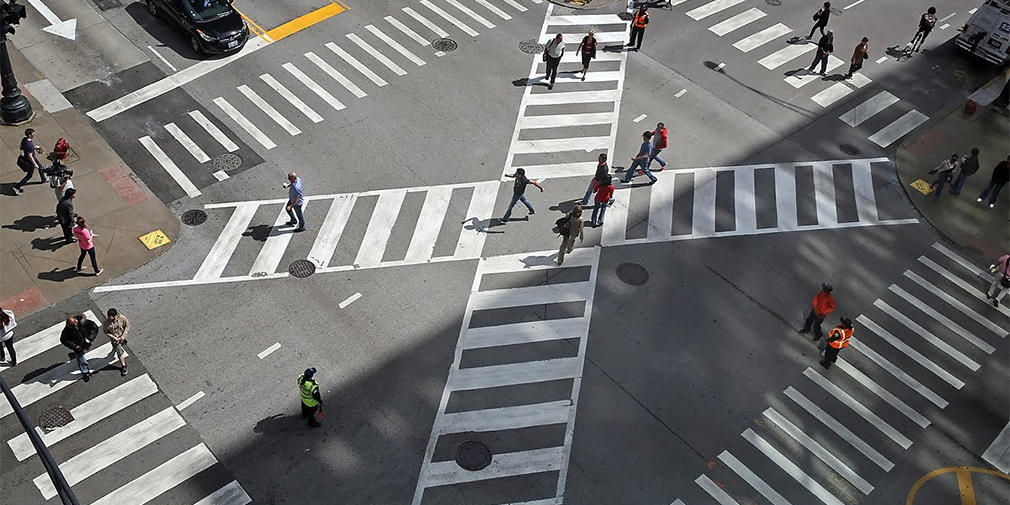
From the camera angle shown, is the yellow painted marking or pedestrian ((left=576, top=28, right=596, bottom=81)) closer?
the yellow painted marking

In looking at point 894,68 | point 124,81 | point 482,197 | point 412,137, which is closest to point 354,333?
point 482,197

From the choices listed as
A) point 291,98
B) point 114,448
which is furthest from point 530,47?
point 114,448

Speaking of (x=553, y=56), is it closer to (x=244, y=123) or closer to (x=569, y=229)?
(x=569, y=229)

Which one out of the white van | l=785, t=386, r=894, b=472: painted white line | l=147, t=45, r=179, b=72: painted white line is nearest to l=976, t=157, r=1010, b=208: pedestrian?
the white van

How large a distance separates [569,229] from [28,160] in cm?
1484

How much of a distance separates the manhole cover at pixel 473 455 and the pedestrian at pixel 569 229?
19.9 feet

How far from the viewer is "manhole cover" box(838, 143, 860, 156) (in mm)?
26969

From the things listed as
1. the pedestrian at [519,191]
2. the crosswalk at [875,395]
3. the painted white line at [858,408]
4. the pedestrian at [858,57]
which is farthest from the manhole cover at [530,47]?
the painted white line at [858,408]

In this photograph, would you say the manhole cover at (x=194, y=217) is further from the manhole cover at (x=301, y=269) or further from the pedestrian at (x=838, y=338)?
the pedestrian at (x=838, y=338)

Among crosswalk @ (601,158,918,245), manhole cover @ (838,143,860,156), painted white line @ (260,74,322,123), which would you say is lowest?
painted white line @ (260,74,322,123)

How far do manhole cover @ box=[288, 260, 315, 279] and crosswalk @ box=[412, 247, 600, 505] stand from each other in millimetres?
4226

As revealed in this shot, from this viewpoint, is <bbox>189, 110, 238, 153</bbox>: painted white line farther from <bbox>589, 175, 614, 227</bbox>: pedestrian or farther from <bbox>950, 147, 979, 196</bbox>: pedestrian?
<bbox>950, 147, 979, 196</bbox>: pedestrian

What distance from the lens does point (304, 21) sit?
100ft

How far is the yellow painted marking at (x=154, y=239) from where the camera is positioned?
2188 centimetres
